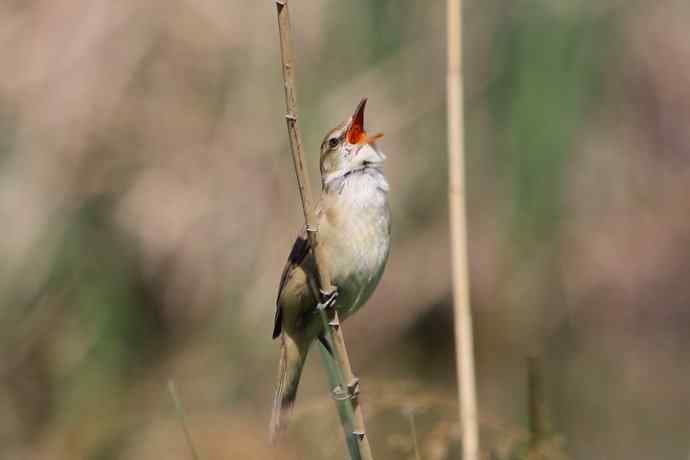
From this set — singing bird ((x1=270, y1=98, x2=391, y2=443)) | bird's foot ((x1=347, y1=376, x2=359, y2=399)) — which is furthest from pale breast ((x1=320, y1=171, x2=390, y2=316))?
bird's foot ((x1=347, y1=376, x2=359, y2=399))

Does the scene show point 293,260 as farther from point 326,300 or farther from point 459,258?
point 459,258

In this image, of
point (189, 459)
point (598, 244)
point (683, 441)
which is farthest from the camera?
point (598, 244)

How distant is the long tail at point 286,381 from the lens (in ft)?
10.7

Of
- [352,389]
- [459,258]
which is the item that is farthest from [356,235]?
[352,389]

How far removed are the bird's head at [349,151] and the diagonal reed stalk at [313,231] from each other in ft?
2.62

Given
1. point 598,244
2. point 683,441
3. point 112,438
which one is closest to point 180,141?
point 112,438

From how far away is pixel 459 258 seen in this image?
8.17 ft

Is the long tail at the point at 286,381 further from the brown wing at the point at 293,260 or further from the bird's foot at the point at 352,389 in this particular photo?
the bird's foot at the point at 352,389

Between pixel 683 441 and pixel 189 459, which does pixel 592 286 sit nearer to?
pixel 683 441

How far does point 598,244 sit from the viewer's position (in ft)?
19.4

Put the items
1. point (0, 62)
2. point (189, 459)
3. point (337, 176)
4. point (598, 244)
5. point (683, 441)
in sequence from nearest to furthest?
point (337, 176)
point (189, 459)
point (683, 441)
point (0, 62)
point (598, 244)

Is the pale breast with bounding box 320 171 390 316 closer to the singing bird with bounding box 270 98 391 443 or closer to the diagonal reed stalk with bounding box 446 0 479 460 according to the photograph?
the singing bird with bounding box 270 98 391 443

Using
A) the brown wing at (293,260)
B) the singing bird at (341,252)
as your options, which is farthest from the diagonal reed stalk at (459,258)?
the brown wing at (293,260)

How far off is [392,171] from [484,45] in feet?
2.28
